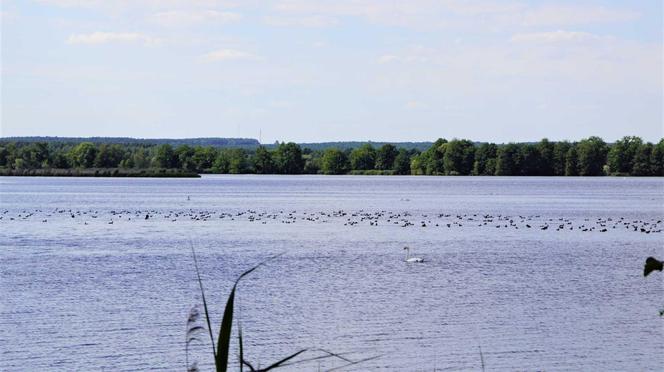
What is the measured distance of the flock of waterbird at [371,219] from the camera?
51.5 m

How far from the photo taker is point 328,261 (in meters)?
33.2

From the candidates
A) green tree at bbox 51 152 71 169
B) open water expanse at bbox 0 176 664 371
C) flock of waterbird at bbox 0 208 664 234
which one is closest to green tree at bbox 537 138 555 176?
green tree at bbox 51 152 71 169

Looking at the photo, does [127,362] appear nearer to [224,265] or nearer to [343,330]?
[343,330]

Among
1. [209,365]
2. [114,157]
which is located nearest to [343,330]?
[209,365]

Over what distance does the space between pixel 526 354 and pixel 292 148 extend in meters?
175

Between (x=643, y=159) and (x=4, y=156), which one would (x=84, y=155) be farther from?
(x=643, y=159)

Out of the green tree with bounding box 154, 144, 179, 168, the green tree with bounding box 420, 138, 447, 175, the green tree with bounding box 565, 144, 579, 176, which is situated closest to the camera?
the green tree with bounding box 565, 144, 579, 176

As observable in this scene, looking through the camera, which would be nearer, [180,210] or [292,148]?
[180,210]

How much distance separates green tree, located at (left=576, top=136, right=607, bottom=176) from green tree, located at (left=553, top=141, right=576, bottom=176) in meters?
2.28

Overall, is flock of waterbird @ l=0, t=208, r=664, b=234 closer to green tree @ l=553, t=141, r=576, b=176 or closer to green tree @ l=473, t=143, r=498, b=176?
green tree @ l=473, t=143, r=498, b=176

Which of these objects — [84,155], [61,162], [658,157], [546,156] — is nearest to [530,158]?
[546,156]

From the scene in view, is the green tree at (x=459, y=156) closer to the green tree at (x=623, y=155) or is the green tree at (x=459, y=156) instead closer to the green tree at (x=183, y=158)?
the green tree at (x=623, y=155)

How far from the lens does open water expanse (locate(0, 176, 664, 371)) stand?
58.0ft

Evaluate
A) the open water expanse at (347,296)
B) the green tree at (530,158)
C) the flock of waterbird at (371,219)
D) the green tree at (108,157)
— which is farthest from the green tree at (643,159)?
the open water expanse at (347,296)
